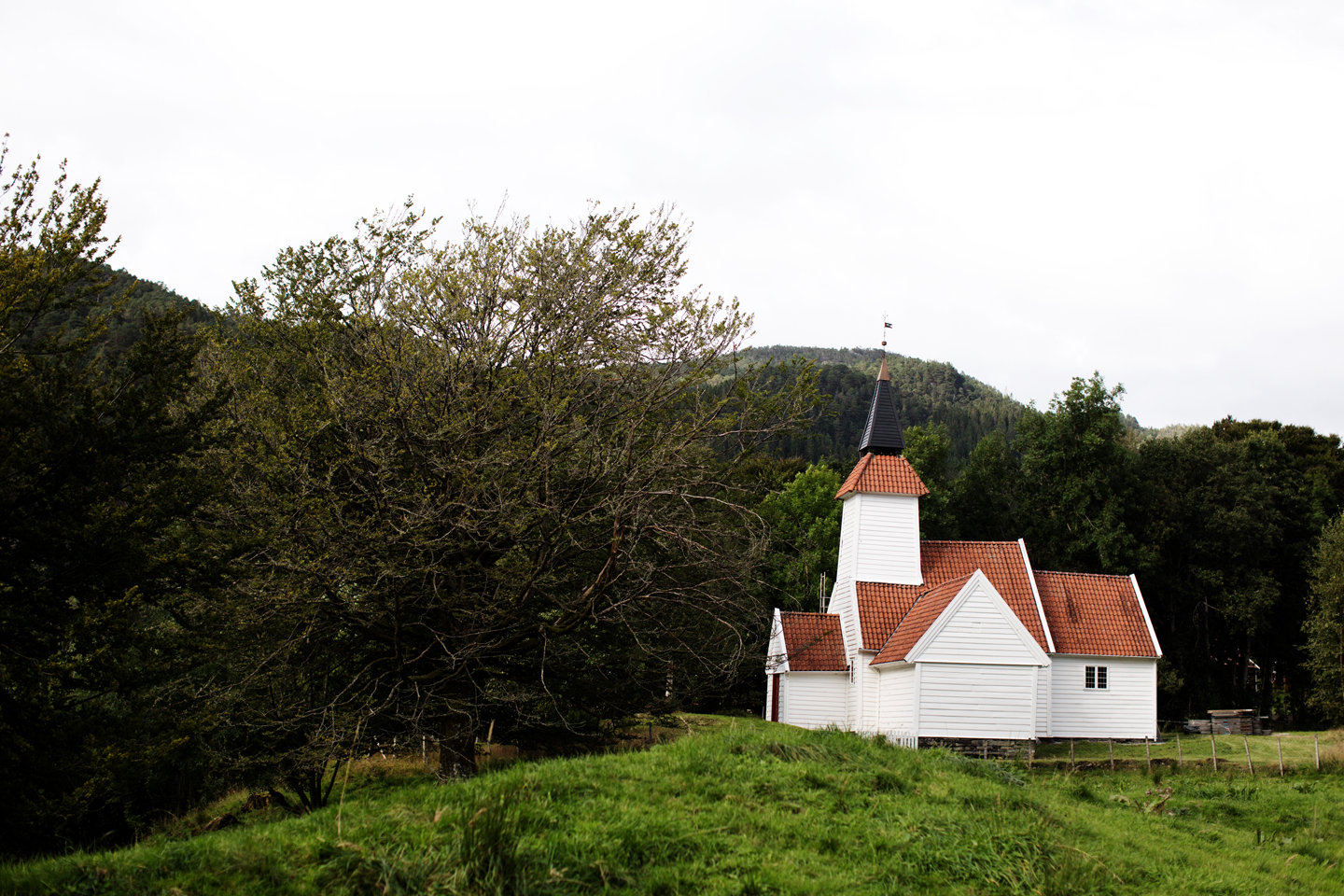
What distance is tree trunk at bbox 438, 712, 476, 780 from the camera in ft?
42.4

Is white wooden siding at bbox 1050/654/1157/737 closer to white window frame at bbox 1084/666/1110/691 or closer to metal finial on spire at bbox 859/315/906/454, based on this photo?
white window frame at bbox 1084/666/1110/691

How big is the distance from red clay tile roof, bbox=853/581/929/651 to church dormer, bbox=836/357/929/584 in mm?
612

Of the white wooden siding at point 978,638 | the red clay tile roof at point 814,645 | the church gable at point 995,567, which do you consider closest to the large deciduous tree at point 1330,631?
the church gable at point 995,567

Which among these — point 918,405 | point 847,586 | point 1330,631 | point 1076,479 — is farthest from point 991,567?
point 918,405

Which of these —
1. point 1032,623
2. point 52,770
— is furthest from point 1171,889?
point 1032,623

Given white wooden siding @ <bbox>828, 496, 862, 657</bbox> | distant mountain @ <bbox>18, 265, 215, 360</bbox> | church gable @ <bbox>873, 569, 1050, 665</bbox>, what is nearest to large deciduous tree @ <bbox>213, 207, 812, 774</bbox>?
distant mountain @ <bbox>18, 265, 215, 360</bbox>

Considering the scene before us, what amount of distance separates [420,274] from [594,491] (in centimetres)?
408

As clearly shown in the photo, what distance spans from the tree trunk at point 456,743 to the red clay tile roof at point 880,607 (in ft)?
53.3

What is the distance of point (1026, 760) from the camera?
2158cm

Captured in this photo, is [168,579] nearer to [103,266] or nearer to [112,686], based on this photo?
[112,686]

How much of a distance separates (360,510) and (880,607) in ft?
62.2

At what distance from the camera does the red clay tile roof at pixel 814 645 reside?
28.4m

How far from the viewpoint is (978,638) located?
2425 cm

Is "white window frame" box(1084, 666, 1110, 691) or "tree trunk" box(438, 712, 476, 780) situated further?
"white window frame" box(1084, 666, 1110, 691)
